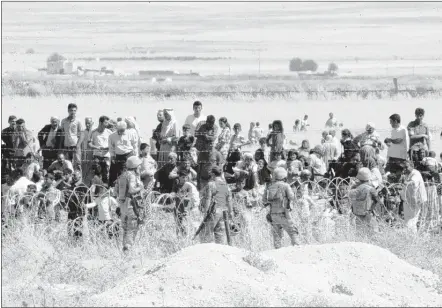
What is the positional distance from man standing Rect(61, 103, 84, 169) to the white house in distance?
4300 cm

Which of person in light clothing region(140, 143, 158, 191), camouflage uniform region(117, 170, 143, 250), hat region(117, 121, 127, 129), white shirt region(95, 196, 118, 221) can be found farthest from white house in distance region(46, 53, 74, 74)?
camouflage uniform region(117, 170, 143, 250)

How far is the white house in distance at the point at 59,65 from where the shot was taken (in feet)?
218

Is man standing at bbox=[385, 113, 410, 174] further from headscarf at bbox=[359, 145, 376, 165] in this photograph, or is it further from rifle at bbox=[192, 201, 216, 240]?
rifle at bbox=[192, 201, 216, 240]

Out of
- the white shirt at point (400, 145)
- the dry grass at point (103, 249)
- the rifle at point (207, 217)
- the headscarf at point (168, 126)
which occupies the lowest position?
the dry grass at point (103, 249)

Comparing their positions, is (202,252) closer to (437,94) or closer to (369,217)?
(369,217)

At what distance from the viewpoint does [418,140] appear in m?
21.8

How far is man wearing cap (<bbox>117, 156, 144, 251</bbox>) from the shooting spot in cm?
1886

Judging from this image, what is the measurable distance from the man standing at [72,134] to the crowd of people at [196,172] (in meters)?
0.02

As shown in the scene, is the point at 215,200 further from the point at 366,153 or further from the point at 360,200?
the point at 366,153

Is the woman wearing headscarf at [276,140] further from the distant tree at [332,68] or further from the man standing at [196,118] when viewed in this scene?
the distant tree at [332,68]

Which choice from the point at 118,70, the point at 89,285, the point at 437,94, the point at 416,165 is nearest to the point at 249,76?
the point at 118,70

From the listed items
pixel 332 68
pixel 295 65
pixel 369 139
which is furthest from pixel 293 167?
pixel 295 65

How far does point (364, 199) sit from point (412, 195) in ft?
2.75

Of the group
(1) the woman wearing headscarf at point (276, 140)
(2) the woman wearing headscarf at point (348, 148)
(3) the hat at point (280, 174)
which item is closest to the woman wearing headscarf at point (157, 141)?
(1) the woman wearing headscarf at point (276, 140)
